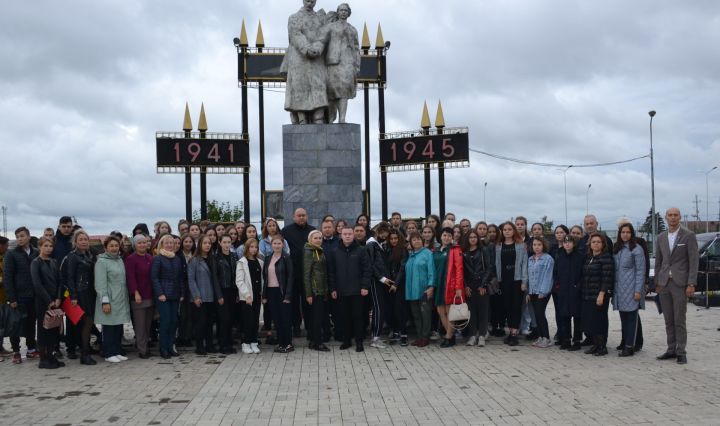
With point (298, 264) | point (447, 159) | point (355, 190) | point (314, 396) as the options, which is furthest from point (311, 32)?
point (447, 159)

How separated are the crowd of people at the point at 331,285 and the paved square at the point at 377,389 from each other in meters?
0.37

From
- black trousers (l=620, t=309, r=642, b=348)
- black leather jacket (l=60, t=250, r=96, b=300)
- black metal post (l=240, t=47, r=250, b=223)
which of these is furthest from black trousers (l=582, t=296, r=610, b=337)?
black metal post (l=240, t=47, r=250, b=223)

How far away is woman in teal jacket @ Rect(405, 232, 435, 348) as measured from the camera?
8.54 meters

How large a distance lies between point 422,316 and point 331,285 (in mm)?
1337

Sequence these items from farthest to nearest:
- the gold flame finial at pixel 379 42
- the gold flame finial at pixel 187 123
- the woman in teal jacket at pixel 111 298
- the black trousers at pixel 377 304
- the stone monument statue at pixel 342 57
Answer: the gold flame finial at pixel 379 42, the gold flame finial at pixel 187 123, the stone monument statue at pixel 342 57, the black trousers at pixel 377 304, the woman in teal jacket at pixel 111 298

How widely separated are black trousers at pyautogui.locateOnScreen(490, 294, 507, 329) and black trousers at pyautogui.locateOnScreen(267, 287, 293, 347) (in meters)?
3.05

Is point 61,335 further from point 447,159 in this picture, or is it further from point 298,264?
point 447,159

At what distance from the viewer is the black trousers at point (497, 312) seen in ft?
30.3

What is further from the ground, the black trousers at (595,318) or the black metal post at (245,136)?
the black metal post at (245,136)

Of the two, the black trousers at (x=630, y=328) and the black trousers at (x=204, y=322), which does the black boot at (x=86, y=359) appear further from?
the black trousers at (x=630, y=328)

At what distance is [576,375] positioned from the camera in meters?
6.70

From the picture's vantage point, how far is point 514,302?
8742 mm

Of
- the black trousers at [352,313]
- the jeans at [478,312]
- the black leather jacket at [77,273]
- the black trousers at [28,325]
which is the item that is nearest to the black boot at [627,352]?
the jeans at [478,312]

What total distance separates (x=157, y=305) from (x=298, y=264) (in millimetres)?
1981
